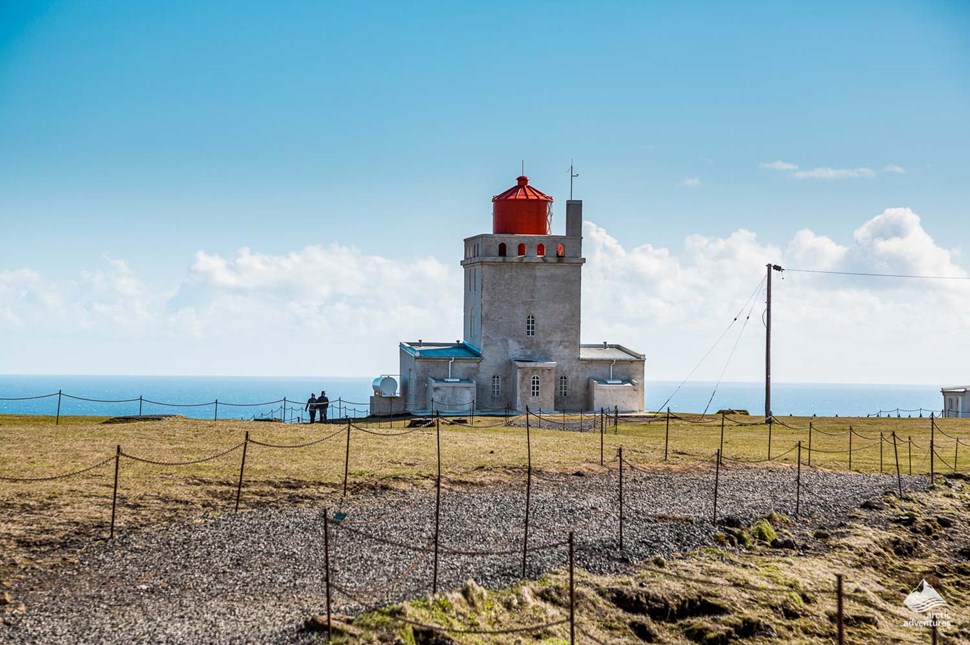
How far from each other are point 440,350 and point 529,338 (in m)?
4.43

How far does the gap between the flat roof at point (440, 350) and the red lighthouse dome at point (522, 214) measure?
20.4 ft

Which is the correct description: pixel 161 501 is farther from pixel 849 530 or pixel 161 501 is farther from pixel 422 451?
pixel 849 530

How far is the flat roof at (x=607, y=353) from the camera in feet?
163

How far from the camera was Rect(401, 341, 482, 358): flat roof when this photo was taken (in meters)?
47.7

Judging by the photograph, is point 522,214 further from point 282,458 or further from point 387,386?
point 282,458

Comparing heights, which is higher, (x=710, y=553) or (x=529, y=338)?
(x=529, y=338)

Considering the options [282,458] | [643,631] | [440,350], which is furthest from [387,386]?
[643,631]

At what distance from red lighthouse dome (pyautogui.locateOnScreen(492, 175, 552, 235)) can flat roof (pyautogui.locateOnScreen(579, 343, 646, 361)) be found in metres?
6.51

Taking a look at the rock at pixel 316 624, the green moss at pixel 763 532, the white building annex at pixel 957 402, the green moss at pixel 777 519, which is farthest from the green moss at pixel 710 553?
the white building annex at pixel 957 402

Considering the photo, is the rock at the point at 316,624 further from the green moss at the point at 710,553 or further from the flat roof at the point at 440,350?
the flat roof at the point at 440,350

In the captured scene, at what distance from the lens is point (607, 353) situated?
51406 mm

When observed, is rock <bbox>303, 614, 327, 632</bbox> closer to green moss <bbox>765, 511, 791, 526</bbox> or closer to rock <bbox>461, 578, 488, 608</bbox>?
rock <bbox>461, 578, 488, 608</bbox>

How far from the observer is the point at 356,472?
2348 cm

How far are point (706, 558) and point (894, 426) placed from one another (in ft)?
100
